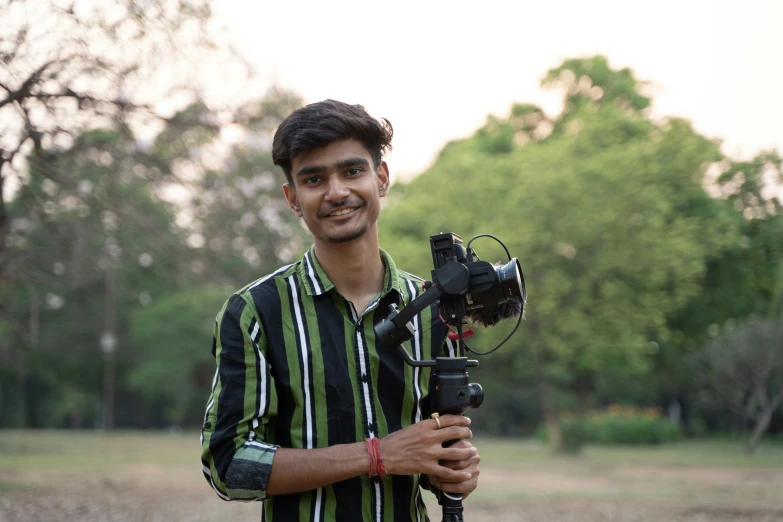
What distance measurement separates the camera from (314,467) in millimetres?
2262

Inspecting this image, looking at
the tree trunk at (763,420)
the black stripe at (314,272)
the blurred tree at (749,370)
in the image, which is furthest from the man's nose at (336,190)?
the tree trunk at (763,420)

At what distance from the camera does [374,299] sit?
2.63 m

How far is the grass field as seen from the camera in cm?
1281

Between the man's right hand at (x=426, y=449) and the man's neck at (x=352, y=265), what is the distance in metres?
0.50

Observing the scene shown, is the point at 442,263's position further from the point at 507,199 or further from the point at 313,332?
the point at 507,199

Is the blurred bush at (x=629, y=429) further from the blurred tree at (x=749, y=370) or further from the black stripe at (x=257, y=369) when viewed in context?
the black stripe at (x=257, y=369)

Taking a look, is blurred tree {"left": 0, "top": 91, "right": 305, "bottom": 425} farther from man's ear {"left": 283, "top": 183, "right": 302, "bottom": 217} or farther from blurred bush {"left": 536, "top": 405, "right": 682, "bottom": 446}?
blurred bush {"left": 536, "top": 405, "right": 682, "bottom": 446}

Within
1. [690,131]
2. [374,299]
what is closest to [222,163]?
[374,299]

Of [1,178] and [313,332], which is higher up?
[1,178]

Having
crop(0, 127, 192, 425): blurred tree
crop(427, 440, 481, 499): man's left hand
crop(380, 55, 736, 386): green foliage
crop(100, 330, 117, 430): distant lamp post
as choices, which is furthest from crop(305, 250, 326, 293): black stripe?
crop(100, 330, 117, 430): distant lamp post

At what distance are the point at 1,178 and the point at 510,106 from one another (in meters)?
28.5

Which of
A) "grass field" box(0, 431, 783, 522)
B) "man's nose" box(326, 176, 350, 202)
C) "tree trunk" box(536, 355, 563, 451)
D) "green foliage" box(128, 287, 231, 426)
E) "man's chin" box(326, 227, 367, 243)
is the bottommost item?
"grass field" box(0, 431, 783, 522)

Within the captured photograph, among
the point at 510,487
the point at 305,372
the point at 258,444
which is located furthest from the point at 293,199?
the point at 510,487

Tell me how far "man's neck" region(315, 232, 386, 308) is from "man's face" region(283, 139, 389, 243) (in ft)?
0.31
